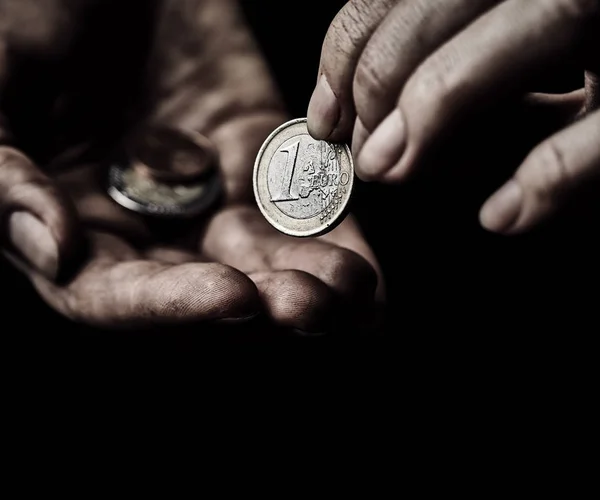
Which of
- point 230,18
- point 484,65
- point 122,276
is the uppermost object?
point 484,65

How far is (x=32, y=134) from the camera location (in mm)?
1625

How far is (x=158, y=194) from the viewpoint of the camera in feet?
5.50

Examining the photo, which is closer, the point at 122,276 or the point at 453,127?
the point at 453,127

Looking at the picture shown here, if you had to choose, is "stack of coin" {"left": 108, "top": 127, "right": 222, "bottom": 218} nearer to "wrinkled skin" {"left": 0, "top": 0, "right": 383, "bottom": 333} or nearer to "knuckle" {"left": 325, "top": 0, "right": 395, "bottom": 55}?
"wrinkled skin" {"left": 0, "top": 0, "right": 383, "bottom": 333}

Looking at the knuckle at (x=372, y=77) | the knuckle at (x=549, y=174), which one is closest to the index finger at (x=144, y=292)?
the knuckle at (x=372, y=77)

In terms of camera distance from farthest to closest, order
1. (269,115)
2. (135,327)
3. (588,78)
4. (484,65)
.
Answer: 1. (269,115)
2. (135,327)
3. (588,78)
4. (484,65)

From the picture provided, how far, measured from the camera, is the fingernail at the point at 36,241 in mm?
1221

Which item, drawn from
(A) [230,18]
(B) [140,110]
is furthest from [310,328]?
(A) [230,18]

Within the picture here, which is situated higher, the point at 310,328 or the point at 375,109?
the point at 375,109

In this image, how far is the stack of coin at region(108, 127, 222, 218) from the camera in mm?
1610

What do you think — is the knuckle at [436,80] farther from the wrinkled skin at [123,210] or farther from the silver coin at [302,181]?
the wrinkled skin at [123,210]

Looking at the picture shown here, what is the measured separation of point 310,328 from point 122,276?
38cm

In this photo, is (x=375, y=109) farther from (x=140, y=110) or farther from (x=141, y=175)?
(x=140, y=110)

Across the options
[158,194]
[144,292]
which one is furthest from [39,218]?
[158,194]
